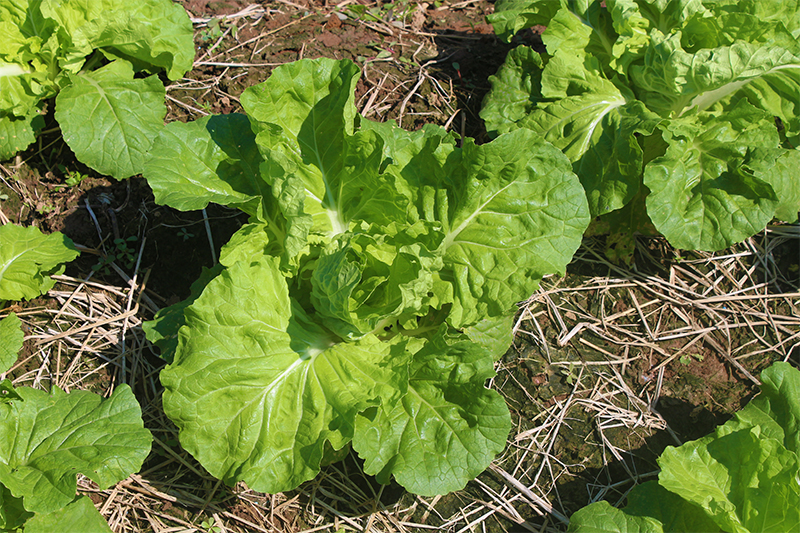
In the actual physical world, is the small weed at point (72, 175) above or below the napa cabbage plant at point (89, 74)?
below

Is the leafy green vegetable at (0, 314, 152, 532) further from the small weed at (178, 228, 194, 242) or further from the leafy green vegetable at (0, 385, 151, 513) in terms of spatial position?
the small weed at (178, 228, 194, 242)

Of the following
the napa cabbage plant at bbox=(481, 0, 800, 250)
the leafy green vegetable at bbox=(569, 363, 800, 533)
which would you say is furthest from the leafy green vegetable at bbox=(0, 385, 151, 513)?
the napa cabbage plant at bbox=(481, 0, 800, 250)

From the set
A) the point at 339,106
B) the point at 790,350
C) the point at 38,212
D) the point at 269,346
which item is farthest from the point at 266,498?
the point at 790,350

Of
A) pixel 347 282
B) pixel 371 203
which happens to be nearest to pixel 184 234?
pixel 371 203

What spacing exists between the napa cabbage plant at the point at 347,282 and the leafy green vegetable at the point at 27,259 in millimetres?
835

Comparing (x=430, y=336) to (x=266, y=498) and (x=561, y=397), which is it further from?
(x=266, y=498)

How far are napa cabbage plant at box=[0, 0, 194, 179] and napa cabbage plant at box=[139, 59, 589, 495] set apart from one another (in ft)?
2.83

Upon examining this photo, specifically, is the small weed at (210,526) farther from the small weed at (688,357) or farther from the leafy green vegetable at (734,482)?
the small weed at (688,357)

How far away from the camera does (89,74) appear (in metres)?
3.98

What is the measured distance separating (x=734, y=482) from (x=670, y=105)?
2325 millimetres

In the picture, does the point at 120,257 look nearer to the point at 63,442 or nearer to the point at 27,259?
the point at 27,259

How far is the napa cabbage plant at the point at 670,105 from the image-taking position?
11.6 feet

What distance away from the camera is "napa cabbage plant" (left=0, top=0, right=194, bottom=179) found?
3.75 meters

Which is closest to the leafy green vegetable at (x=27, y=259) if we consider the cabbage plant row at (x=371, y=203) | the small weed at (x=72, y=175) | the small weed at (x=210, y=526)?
the cabbage plant row at (x=371, y=203)
